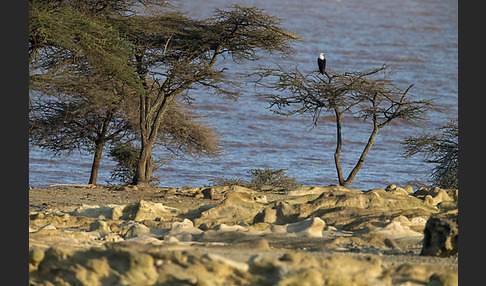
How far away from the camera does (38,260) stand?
6391 mm

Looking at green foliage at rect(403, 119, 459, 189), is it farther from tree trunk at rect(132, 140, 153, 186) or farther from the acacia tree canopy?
tree trunk at rect(132, 140, 153, 186)

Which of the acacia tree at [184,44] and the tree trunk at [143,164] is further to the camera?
the tree trunk at [143,164]

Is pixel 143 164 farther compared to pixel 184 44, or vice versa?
pixel 143 164

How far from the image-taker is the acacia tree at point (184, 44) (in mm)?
16266

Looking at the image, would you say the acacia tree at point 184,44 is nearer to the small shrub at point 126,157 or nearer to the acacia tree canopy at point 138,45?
the acacia tree canopy at point 138,45

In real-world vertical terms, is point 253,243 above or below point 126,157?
below

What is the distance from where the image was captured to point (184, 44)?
16969 millimetres

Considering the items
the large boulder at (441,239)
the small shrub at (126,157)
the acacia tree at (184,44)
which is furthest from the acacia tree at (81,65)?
the large boulder at (441,239)

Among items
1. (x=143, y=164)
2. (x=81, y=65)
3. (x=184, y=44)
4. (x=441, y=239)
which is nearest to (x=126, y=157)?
(x=143, y=164)

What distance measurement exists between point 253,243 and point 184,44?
34.0 ft

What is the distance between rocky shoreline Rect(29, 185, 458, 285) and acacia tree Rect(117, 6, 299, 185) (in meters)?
4.18

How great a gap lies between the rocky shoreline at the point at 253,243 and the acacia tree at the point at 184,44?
165 inches

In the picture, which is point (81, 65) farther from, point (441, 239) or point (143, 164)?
point (441, 239)

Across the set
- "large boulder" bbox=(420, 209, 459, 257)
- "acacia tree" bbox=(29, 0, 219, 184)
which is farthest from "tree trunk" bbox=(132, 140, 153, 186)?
"large boulder" bbox=(420, 209, 459, 257)
